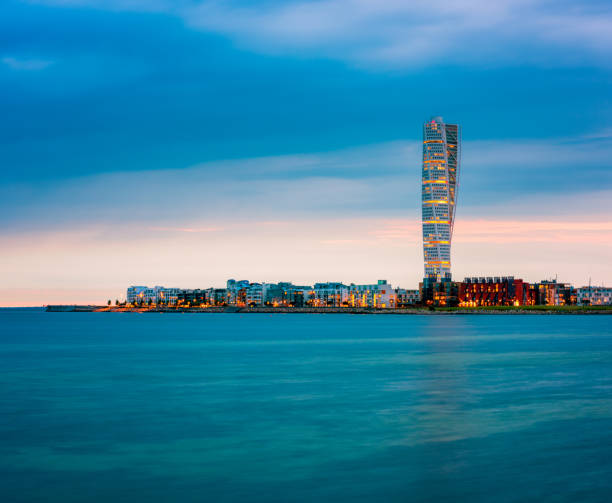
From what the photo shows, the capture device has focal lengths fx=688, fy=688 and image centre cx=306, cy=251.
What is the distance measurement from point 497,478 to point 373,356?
36.7m

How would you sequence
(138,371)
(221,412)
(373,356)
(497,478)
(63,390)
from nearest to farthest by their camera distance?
(497,478) < (221,412) < (63,390) < (138,371) < (373,356)

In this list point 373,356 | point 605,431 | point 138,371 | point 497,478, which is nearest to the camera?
point 497,478

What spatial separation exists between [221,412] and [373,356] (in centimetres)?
2861

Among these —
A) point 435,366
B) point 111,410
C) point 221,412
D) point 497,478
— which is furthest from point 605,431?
point 435,366

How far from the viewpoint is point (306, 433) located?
20.8 m

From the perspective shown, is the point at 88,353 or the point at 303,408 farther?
the point at 88,353

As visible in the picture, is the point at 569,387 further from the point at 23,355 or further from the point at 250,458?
the point at 23,355

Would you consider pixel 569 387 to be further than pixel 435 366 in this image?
No

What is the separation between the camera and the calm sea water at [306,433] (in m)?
14.7

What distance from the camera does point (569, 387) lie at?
3195cm

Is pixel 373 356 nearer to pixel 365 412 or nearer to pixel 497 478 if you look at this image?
pixel 365 412

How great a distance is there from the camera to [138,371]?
4016cm

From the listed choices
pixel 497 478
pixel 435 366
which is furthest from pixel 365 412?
pixel 435 366

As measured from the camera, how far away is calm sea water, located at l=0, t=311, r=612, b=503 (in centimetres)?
1473
